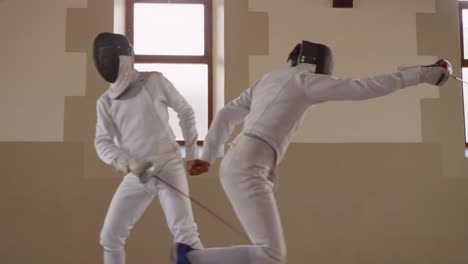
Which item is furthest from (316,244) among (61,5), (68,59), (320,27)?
(61,5)

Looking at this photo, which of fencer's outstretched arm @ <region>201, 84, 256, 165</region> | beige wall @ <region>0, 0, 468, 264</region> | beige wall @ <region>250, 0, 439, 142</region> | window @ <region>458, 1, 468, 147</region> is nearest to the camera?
fencer's outstretched arm @ <region>201, 84, 256, 165</region>

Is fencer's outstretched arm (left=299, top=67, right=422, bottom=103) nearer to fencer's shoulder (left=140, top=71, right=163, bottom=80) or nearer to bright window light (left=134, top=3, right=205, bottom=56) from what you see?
fencer's shoulder (left=140, top=71, right=163, bottom=80)

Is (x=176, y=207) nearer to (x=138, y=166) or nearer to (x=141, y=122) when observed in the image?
(x=138, y=166)

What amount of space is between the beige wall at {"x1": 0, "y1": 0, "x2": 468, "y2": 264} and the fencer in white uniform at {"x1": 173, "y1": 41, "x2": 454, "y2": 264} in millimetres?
1562

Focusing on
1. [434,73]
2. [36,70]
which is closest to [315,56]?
[434,73]

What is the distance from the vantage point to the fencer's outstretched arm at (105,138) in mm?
2705

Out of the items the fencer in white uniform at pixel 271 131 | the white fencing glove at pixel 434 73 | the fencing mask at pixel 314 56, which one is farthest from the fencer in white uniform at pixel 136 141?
the white fencing glove at pixel 434 73

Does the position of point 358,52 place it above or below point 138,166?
above

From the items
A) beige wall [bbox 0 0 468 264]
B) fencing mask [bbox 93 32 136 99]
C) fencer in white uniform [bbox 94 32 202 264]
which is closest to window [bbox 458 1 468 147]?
beige wall [bbox 0 0 468 264]

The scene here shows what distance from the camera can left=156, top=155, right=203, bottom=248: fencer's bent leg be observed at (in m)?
2.66

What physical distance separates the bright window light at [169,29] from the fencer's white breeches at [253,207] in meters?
2.07

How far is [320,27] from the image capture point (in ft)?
13.5

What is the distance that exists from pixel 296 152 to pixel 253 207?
1.76 m

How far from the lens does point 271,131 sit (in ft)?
7.75
